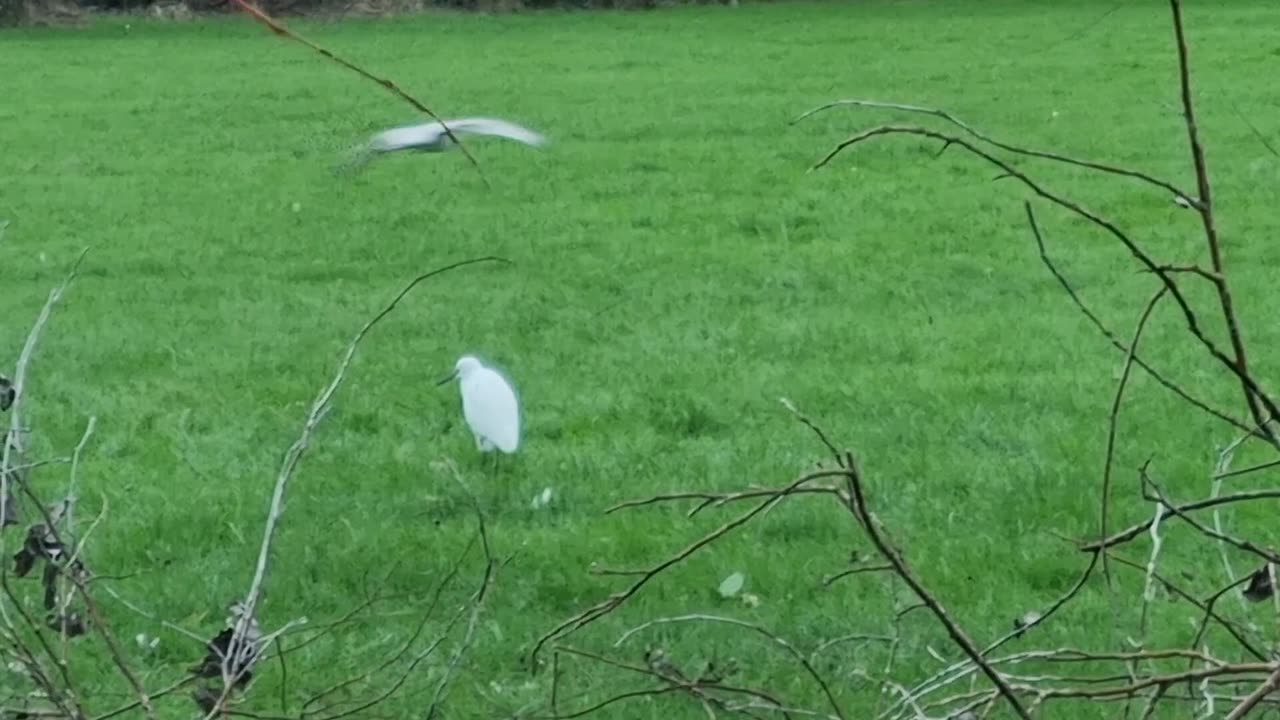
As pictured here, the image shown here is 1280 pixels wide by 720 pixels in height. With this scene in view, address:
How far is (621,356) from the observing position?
616cm

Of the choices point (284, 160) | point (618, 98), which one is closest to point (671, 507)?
point (284, 160)

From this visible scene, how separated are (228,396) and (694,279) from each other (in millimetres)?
2185

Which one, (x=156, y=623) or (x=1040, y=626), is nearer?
(x=1040, y=626)

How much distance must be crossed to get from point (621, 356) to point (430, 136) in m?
4.42

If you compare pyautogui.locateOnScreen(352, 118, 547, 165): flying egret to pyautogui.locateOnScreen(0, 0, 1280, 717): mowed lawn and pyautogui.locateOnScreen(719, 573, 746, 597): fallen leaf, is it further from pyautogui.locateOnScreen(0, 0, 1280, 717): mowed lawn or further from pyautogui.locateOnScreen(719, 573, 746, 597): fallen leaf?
pyautogui.locateOnScreen(719, 573, 746, 597): fallen leaf

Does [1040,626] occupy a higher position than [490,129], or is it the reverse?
[490,129]

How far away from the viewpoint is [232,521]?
4.51 meters

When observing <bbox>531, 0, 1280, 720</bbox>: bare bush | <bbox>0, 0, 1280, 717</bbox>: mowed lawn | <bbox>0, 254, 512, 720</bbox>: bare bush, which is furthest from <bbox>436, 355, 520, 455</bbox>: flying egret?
<bbox>531, 0, 1280, 720</bbox>: bare bush

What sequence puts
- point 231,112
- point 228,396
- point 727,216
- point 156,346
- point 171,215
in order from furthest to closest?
1. point 231,112
2. point 171,215
3. point 727,216
4. point 156,346
5. point 228,396

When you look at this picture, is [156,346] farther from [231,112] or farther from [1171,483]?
[231,112]


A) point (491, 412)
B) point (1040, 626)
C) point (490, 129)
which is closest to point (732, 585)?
point (1040, 626)

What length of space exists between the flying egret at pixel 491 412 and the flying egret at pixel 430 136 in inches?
120

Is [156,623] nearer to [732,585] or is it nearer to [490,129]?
[732,585]

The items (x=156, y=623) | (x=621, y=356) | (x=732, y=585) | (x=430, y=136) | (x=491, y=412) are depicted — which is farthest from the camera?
(x=621, y=356)
